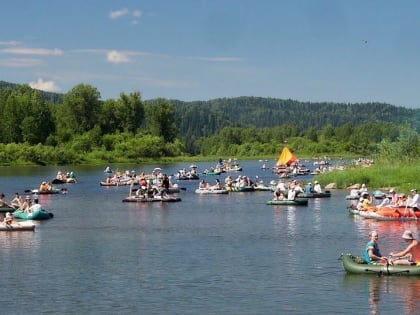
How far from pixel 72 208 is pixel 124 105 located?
384 feet

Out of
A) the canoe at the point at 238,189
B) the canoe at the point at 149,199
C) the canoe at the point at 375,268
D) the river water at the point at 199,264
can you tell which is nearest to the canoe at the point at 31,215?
the river water at the point at 199,264

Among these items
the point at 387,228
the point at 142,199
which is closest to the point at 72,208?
the point at 142,199

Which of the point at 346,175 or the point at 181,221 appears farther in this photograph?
the point at 346,175

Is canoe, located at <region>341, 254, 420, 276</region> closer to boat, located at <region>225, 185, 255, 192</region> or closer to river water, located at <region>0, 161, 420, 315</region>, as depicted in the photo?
river water, located at <region>0, 161, 420, 315</region>

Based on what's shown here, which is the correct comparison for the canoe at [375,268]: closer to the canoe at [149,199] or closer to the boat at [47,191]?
the canoe at [149,199]

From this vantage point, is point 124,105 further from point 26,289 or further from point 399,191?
point 26,289

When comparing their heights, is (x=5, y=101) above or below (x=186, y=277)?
above

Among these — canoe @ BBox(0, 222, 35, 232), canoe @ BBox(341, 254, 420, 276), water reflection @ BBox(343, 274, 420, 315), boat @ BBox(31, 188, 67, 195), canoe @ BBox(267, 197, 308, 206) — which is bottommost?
water reflection @ BBox(343, 274, 420, 315)

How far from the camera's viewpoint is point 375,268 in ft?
102

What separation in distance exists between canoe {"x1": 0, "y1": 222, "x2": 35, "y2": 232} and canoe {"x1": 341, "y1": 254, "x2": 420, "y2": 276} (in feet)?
65.7

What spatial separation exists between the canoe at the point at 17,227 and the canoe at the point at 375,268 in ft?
65.7

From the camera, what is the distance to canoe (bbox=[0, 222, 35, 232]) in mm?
45375

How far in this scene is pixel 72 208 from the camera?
6228 cm

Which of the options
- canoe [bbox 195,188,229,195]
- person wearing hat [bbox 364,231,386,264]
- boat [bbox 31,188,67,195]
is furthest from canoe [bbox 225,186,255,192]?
person wearing hat [bbox 364,231,386,264]
